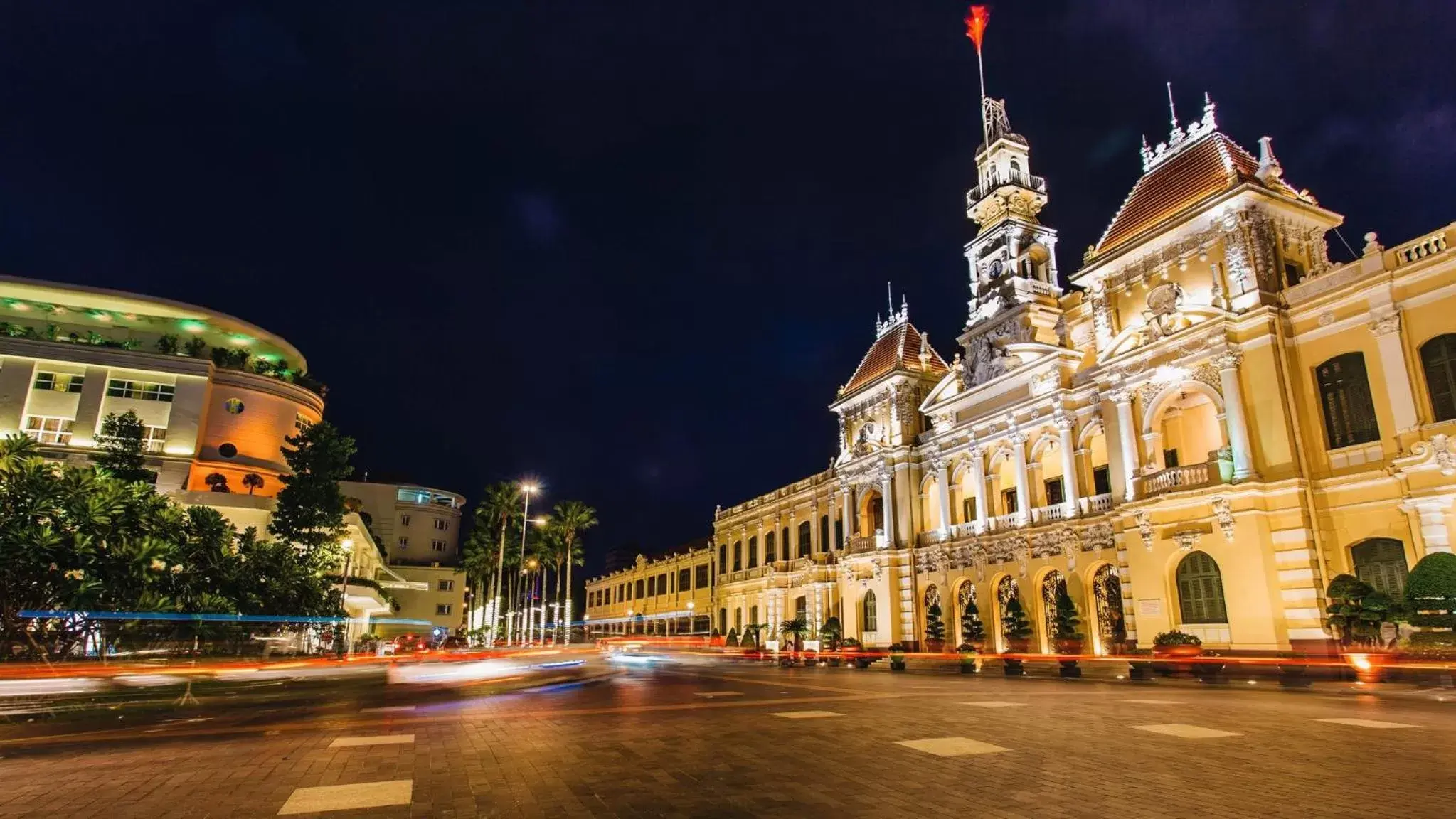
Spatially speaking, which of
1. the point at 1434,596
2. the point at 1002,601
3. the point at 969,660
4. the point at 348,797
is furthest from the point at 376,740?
the point at 1002,601

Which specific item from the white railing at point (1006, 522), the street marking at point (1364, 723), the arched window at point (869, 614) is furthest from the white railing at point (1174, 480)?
the arched window at point (869, 614)

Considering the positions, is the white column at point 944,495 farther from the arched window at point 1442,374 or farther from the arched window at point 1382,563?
the arched window at point 1442,374

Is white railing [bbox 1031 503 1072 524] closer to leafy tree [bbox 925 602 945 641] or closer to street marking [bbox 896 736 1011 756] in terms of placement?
leafy tree [bbox 925 602 945 641]

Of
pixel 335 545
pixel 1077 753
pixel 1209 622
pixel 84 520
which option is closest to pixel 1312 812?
pixel 1077 753

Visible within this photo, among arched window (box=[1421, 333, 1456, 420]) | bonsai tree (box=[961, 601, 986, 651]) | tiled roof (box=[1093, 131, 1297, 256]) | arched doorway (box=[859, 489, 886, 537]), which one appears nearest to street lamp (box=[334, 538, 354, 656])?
bonsai tree (box=[961, 601, 986, 651])

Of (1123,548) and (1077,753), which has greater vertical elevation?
(1123,548)

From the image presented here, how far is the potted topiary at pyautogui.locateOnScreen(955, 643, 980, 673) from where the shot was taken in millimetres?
27500

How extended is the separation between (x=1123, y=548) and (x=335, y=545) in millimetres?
37666

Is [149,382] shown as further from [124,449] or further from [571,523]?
[571,523]

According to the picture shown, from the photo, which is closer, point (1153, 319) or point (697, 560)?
point (1153, 319)

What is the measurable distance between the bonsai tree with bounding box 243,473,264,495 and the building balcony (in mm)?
48602

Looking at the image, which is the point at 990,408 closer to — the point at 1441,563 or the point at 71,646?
the point at 1441,563

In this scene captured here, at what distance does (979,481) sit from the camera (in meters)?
38.9

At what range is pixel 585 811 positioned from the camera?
615 centimetres
